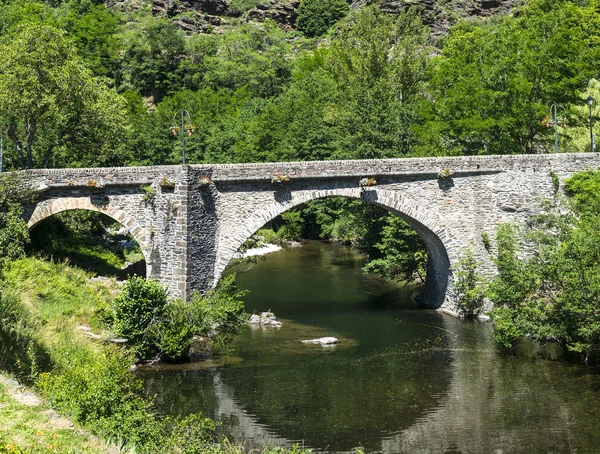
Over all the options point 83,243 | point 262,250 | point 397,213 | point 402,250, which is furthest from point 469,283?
point 262,250

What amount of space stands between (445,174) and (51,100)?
16.9 metres

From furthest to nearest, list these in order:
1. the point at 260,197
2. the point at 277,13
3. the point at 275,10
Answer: the point at 275,10 < the point at 277,13 < the point at 260,197

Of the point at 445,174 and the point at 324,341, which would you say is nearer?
the point at 324,341

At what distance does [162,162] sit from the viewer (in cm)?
5838

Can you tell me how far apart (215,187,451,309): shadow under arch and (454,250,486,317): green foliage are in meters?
0.72

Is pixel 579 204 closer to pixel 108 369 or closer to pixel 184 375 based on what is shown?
pixel 184 375

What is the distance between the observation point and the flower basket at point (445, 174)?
30.4m

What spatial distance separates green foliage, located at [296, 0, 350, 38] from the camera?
318 feet

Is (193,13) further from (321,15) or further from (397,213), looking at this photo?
(397,213)

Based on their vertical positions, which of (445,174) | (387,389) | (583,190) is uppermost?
(445,174)

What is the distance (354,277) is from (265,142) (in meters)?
18.4

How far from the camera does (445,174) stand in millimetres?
30375

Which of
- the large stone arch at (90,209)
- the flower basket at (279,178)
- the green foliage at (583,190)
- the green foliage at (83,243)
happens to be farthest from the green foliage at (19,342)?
the green foliage at (583,190)

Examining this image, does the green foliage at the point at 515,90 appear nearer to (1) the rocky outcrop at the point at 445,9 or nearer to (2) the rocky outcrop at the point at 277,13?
(1) the rocky outcrop at the point at 445,9
